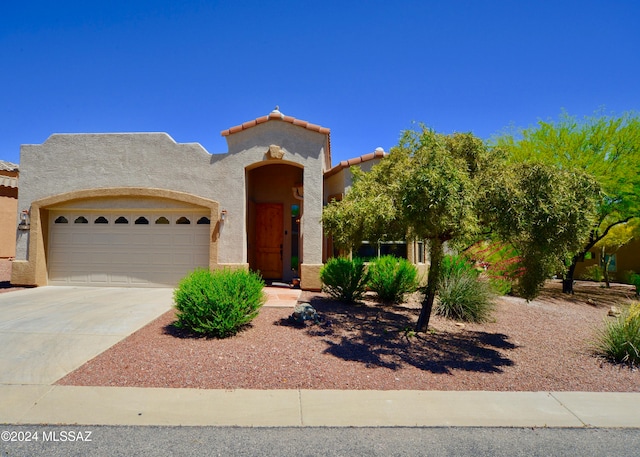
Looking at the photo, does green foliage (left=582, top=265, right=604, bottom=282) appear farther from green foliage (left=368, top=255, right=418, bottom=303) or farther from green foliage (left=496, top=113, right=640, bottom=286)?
green foliage (left=368, top=255, right=418, bottom=303)

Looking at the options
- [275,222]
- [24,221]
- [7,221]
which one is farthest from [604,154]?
[7,221]

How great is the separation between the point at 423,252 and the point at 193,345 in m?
9.67

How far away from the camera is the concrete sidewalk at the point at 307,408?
4.17m

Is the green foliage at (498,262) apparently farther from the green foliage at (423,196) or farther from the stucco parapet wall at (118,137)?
the stucco parapet wall at (118,137)

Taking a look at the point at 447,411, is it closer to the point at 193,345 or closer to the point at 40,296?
the point at 193,345

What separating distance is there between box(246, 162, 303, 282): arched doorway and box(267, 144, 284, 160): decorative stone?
2.31 metres

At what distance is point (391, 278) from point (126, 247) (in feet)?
27.1

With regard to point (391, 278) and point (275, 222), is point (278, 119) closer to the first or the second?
point (275, 222)

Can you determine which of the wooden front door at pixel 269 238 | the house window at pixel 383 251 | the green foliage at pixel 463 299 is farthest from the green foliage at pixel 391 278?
the wooden front door at pixel 269 238

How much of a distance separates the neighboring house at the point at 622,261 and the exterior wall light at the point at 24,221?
958 inches

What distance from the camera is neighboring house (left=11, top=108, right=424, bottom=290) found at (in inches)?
466

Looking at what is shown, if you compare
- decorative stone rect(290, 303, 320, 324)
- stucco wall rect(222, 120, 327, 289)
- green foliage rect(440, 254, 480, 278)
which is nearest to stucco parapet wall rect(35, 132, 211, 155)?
stucco wall rect(222, 120, 327, 289)

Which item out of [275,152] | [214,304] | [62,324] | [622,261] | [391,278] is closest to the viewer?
[214,304]

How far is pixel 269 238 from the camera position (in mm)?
14375
